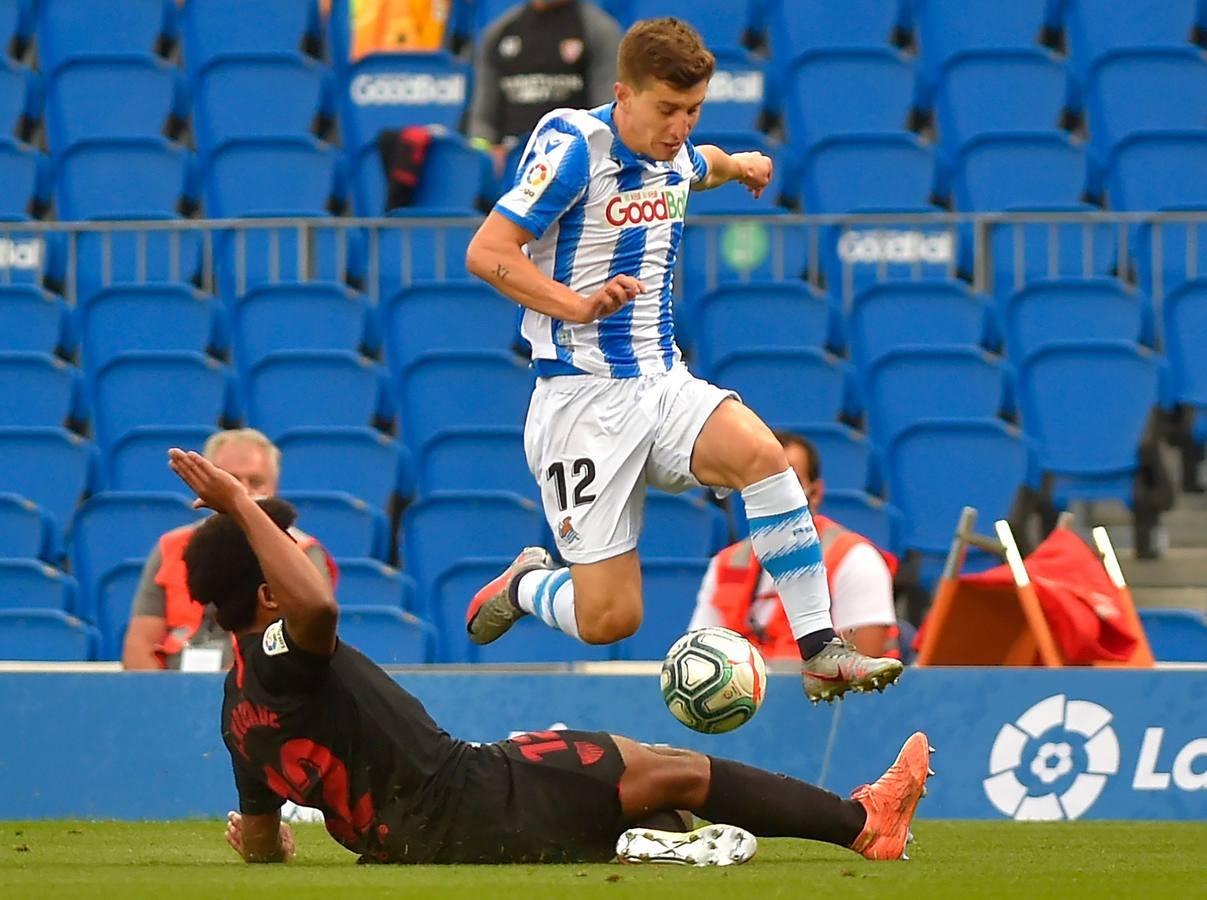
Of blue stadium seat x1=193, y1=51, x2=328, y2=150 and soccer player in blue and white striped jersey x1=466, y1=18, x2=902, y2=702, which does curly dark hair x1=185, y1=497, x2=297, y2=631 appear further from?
blue stadium seat x1=193, y1=51, x2=328, y2=150

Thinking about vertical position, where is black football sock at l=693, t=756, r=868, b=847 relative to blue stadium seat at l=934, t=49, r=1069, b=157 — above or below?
below

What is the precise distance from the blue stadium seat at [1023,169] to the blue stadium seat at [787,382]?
5.84 ft

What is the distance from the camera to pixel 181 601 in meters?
8.77

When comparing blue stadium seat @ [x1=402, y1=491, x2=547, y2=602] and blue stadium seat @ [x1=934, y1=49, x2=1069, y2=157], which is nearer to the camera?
blue stadium seat @ [x1=402, y1=491, x2=547, y2=602]

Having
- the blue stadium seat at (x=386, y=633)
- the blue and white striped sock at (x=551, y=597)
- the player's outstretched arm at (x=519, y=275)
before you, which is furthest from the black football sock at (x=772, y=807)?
the blue stadium seat at (x=386, y=633)

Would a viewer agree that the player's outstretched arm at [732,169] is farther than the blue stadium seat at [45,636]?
No

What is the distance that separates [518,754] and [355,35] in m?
7.74

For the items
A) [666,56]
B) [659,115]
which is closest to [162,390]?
[659,115]

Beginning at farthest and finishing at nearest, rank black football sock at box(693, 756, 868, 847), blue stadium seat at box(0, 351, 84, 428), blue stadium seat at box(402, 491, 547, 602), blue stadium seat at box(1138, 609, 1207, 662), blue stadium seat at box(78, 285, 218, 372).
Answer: blue stadium seat at box(78, 285, 218, 372) → blue stadium seat at box(0, 351, 84, 428) → blue stadium seat at box(402, 491, 547, 602) → blue stadium seat at box(1138, 609, 1207, 662) → black football sock at box(693, 756, 868, 847)

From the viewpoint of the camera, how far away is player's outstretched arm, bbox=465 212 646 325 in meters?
6.41

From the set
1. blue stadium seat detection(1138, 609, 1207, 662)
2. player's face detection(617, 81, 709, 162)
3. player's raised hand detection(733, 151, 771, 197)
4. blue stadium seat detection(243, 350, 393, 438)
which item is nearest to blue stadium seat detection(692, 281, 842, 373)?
blue stadium seat detection(243, 350, 393, 438)

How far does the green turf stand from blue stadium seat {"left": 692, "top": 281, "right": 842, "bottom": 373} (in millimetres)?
3831

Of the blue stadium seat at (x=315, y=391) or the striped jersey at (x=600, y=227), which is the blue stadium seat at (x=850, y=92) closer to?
the blue stadium seat at (x=315, y=391)

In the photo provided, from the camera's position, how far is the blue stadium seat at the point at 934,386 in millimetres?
10531
